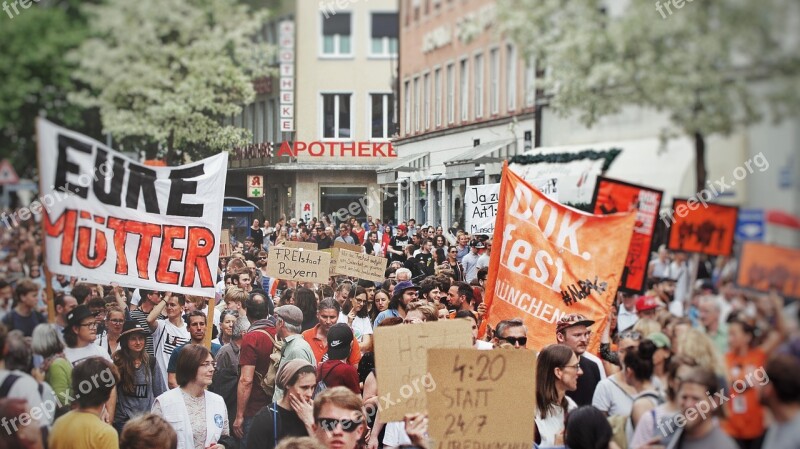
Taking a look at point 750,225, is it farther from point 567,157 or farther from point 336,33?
point 336,33

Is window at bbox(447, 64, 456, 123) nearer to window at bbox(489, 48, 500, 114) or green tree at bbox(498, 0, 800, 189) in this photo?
window at bbox(489, 48, 500, 114)

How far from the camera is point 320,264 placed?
13.6 meters

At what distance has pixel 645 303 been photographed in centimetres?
703

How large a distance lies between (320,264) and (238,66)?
496 centimetres

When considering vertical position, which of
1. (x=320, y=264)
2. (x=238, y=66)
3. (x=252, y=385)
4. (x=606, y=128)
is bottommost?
(x=252, y=385)

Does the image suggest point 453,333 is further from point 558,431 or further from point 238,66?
point 238,66

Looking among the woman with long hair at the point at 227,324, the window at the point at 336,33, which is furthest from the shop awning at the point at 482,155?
the woman with long hair at the point at 227,324

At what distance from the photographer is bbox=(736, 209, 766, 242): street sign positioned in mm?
5441

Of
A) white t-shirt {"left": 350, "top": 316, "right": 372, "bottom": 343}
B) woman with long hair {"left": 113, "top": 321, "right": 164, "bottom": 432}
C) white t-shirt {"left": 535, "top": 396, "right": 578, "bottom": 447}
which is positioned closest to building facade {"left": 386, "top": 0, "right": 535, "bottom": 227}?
white t-shirt {"left": 535, "top": 396, "right": 578, "bottom": 447}

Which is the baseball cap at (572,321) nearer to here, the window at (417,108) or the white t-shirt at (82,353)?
the window at (417,108)

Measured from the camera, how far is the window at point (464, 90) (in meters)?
8.03

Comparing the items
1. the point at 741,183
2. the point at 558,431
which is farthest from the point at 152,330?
the point at 741,183

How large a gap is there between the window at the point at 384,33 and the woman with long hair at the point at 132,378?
2.81m

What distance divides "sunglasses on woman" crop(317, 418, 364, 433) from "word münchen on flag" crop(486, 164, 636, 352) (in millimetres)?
1773
